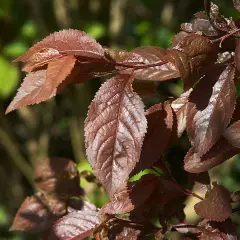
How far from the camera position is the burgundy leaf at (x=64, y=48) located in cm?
77

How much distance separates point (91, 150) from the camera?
0.77 metres

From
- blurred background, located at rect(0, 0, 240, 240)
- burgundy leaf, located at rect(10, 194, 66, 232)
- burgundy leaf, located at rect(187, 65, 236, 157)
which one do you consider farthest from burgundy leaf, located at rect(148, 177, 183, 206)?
blurred background, located at rect(0, 0, 240, 240)

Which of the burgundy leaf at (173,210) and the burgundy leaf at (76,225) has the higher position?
the burgundy leaf at (76,225)

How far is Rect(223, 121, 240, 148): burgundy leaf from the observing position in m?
0.79

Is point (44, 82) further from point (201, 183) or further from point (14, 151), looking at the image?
point (14, 151)

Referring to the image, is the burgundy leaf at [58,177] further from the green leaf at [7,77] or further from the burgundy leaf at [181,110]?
the green leaf at [7,77]

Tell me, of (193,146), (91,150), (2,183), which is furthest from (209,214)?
(2,183)

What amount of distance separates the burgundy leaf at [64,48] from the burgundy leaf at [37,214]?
368 mm

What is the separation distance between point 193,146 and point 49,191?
0.40 m

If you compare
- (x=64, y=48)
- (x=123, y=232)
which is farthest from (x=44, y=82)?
(x=123, y=232)

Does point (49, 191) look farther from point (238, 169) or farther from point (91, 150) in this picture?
point (238, 169)

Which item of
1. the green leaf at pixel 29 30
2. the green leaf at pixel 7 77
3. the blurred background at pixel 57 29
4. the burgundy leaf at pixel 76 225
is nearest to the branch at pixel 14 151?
the blurred background at pixel 57 29

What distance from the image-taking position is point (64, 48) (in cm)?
78

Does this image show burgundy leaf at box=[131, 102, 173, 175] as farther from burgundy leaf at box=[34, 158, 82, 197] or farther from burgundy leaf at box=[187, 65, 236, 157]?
burgundy leaf at box=[34, 158, 82, 197]
